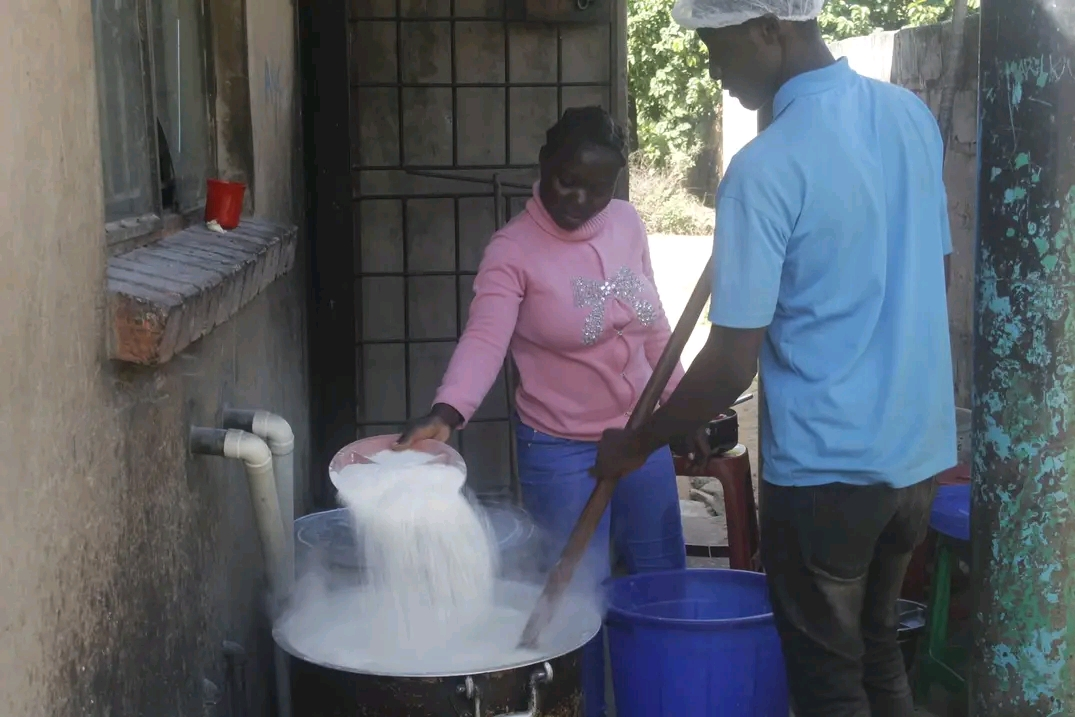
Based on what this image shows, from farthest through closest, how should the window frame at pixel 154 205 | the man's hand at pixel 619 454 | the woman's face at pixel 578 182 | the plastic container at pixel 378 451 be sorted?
the woman's face at pixel 578 182, the plastic container at pixel 378 451, the man's hand at pixel 619 454, the window frame at pixel 154 205

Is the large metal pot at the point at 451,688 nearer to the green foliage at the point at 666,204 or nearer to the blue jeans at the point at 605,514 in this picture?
Result: the blue jeans at the point at 605,514

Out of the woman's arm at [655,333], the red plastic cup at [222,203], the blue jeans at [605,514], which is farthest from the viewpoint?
the woman's arm at [655,333]

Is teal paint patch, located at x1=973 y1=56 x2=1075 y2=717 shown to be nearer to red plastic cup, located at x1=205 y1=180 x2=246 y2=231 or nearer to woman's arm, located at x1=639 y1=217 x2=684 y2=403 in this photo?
woman's arm, located at x1=639 y1=217 x2=684 y2=403

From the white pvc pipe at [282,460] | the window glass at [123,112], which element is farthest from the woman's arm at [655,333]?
the window glass at [123,112]

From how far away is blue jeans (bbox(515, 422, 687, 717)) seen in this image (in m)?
3.36

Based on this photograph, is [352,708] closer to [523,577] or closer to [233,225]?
[523,577]

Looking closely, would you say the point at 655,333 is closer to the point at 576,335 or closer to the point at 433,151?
the point at 576,335

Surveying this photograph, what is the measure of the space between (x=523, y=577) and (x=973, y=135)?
12.0ft

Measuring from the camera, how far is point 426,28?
4.91 meters

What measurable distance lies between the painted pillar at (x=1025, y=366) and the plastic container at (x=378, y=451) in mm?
1119

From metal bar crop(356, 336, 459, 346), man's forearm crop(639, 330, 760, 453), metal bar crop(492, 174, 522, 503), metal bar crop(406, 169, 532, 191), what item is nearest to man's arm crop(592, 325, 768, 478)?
man's forearm crop(639, 330, 760, 453)

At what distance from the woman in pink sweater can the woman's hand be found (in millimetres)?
161

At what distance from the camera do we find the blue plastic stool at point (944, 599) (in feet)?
12.0

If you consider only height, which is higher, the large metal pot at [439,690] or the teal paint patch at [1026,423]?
the teal paint patch at [1026,423]
